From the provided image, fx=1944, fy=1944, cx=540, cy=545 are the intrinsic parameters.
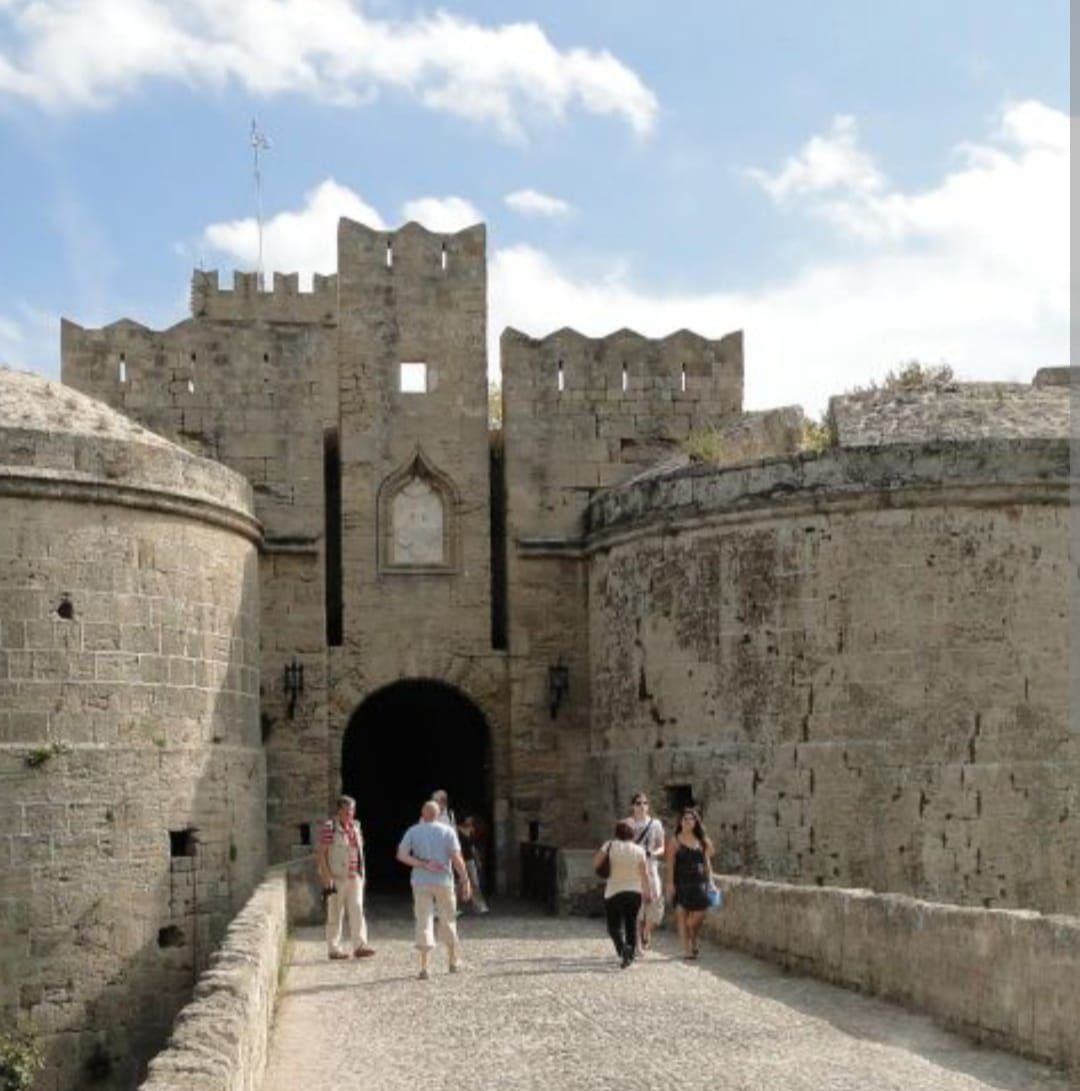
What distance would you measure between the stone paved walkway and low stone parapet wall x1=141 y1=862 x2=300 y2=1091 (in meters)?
0.34

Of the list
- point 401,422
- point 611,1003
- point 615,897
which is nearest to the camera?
point 611,1003

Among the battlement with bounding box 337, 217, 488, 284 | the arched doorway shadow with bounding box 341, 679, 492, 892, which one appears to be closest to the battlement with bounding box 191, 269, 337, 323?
the arched doorway shadow with bounding box 341, 679, 492, 892

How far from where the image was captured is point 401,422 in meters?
24.6

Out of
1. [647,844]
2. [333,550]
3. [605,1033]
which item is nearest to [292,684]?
[333,550]

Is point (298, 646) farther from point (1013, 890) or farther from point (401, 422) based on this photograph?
point (1013, 890)

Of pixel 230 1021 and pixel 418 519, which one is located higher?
pixel 418 519

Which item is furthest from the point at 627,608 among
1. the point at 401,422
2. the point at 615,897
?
the point at 615,897

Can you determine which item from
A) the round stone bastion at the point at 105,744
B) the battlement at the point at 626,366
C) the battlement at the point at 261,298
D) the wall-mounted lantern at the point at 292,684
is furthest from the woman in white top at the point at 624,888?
the battlement at the point at 261,298

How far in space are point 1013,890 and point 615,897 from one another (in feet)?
20.7

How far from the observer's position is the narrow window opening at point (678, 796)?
70.9ft

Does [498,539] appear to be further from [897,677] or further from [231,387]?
[897,677]

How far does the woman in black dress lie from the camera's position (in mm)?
16000

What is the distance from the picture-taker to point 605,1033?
39.5 feet

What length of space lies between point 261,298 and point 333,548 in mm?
18834
